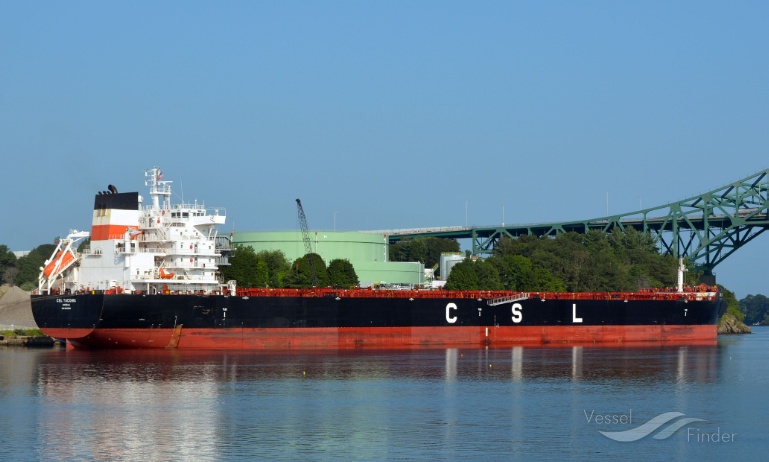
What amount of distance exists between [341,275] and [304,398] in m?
58.1

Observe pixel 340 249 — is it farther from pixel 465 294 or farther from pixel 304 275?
pixel 465 294

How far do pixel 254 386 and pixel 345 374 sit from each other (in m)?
5.97

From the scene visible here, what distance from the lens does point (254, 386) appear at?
142 ft

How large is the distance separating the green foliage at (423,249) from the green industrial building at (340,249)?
39.3m

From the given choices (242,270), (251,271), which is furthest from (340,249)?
(242,270)

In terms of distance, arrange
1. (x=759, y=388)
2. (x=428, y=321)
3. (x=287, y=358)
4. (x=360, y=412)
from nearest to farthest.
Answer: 1. (x=360, y=412)
2. (x=759, y=388)
3. (x=287, y=358)
4. (x=428, y=321)

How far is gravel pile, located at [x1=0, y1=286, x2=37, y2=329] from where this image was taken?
8306 centimetres

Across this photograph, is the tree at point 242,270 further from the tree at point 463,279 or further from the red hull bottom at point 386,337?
the red hull bottom at point 386,337

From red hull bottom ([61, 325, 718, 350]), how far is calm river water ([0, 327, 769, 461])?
386cm

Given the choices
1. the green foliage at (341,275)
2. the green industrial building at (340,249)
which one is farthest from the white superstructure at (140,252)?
the green industrial building at (340,249)

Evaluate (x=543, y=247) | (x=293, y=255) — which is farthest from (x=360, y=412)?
(x=543, y=247)

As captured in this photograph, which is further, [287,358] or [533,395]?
[287,358]

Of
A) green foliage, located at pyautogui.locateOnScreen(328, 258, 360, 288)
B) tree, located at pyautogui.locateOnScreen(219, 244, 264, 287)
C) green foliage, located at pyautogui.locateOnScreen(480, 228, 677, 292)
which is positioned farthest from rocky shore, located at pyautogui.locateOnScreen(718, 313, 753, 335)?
tree, located at pyautogui.locateOnScreen(219, 244, 264, 287)

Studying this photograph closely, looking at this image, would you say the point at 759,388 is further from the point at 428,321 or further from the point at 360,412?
the point at 428,321
